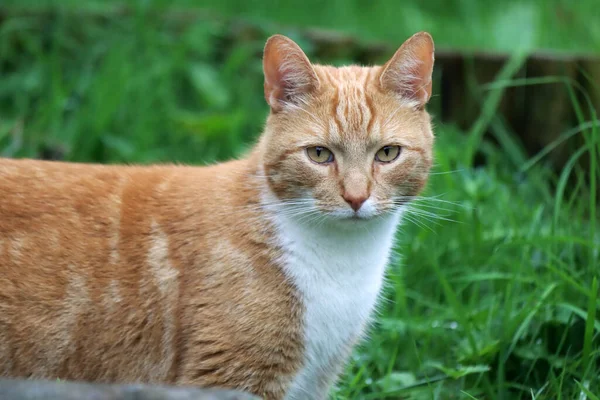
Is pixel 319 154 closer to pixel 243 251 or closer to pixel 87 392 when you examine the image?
pixel 243 251

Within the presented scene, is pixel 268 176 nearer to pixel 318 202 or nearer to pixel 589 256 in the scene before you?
pixel 318 202

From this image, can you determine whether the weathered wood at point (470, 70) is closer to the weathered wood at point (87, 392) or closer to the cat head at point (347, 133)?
the cat head at point (347, 133)

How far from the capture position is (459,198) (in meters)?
4.52

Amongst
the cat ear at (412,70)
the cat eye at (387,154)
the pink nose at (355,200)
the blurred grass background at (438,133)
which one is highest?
the cat ear at (412,70)

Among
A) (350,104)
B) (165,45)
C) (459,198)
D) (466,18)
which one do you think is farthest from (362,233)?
(466,18)

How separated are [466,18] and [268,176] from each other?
162 inches

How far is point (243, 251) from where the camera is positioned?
9.88 ft

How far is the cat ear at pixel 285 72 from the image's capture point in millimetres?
3047

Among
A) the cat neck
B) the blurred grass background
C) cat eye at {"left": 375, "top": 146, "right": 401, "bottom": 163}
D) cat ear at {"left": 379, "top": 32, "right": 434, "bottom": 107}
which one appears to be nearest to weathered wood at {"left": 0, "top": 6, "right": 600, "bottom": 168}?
the blurred grass background

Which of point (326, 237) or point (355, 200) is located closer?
point (355, 200)

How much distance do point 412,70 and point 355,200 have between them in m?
0.57

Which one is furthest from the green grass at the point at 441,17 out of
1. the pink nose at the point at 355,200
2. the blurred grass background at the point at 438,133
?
the pink nose at the point at 355,200

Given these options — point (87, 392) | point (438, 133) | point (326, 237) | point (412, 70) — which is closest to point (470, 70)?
point (438, 133)

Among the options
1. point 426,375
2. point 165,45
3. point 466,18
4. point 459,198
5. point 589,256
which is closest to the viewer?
point 426,375
